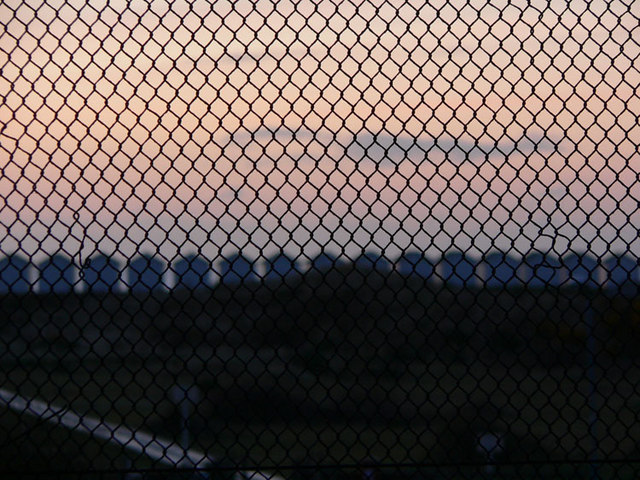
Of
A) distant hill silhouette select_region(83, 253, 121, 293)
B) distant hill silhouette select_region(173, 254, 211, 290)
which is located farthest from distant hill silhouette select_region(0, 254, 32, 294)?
distant hill silhouette select_region(173, 254, 211, 290)

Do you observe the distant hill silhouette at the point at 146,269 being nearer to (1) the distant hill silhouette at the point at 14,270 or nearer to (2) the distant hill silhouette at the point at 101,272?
(2) the distant hill silhouette at the point at 101,272

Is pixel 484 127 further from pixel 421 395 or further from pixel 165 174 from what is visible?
pixel 421 395

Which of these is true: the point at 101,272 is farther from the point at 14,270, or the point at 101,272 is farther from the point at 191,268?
the point at 14,270

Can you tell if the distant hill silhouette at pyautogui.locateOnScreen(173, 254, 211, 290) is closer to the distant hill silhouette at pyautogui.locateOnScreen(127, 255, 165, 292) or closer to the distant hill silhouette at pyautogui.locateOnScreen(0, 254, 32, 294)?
the distant hill silhouette at pyautogui.locateOnScreen(127, 255, 165, 292)

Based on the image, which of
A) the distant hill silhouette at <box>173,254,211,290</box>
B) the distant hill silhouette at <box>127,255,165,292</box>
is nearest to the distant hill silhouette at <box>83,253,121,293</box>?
the distant hill silhouette at <box>127,255,165,292</box>

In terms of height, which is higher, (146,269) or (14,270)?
(14,270)

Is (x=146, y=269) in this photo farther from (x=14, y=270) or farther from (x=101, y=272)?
(x=14, y=270)

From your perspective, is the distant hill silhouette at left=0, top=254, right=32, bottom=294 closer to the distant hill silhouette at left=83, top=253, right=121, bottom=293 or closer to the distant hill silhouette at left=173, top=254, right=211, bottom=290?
the distant hill silhouette at left=83, top=253, right=121, bottom=293

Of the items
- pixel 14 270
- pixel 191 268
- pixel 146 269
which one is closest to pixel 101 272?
pixel 146 269

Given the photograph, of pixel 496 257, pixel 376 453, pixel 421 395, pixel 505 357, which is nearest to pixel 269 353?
pixel 421 395

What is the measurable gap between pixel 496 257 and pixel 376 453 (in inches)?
318

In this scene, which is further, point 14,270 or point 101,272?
point 14,270

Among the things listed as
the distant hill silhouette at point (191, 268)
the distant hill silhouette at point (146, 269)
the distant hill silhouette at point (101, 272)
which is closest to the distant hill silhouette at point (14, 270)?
the distant hill silhouette at point (101, 272)

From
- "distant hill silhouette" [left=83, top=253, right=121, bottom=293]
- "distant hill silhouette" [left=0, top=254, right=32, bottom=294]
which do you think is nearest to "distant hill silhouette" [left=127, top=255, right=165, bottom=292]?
"distant hill silhouette" [left=83, top=253, right=121, bottom=293]
